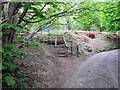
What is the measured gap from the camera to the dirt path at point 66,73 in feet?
17.1

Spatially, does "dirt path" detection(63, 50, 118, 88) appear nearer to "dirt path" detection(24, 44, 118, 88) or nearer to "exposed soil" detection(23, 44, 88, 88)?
"dirt path" detection(24, 44, 118, 88)

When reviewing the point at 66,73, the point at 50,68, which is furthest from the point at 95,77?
the point at 50,68

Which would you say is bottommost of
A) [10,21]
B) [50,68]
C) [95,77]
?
[95,77]

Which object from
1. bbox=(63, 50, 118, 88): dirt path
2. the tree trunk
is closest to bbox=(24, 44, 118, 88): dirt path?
bbox=(63, 50, 118, 88): dirt path

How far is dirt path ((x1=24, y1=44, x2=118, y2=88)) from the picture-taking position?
5.23 m

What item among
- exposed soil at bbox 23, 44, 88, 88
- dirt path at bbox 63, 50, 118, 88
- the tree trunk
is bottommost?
dirt path at bbox 63, 50, 118, 88

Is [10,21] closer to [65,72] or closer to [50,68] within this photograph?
[50,68]

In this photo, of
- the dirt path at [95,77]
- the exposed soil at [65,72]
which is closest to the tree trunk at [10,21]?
the exposed soil at [65,72]

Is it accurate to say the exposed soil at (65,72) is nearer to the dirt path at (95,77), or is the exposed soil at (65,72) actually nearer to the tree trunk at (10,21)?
the dirt path at (95,77)

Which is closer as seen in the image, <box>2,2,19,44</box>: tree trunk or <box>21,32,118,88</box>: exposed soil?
<box>2,2,19,44</box>: tree trunk

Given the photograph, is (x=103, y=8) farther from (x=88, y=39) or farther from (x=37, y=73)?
(x=88, y=39)

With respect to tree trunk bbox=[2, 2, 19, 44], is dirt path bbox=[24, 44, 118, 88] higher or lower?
lower

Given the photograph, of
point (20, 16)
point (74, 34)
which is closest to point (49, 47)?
point (74, 34)

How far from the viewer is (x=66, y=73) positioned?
246 inches
